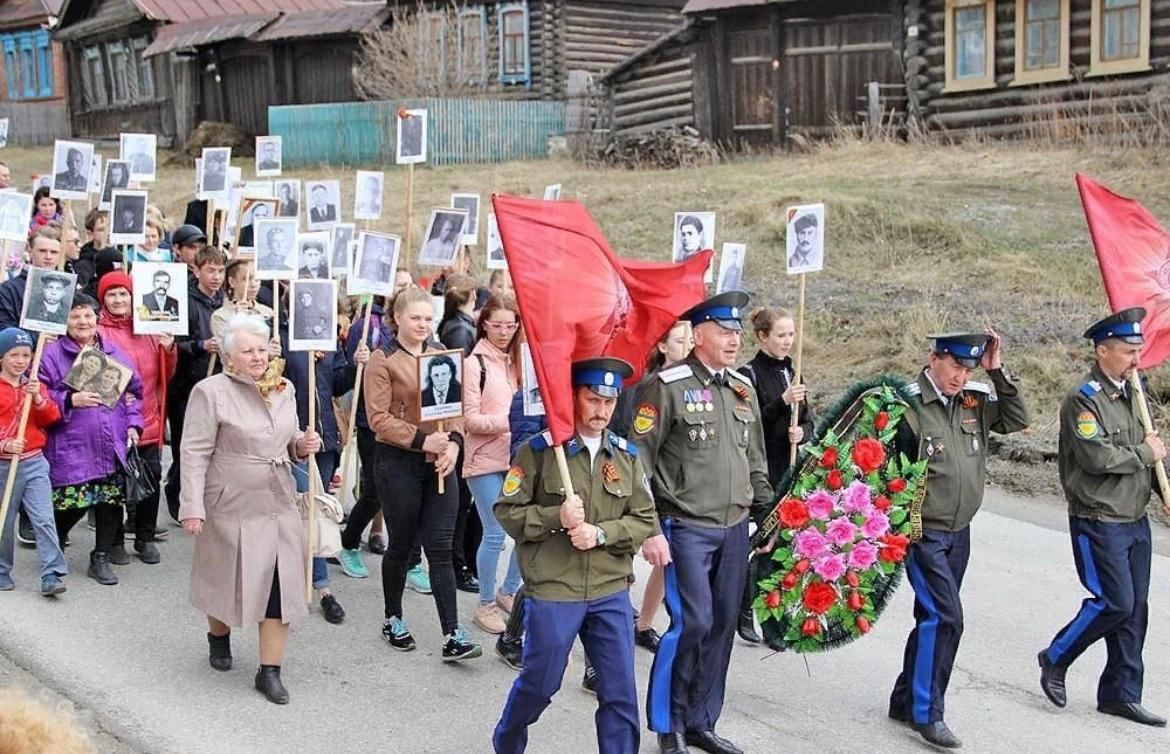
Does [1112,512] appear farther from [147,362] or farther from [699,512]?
[147,362]

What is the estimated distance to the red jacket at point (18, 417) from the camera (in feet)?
24.9

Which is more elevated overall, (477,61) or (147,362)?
(477,61)

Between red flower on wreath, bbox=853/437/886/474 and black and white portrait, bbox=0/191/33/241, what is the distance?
18.0 ft

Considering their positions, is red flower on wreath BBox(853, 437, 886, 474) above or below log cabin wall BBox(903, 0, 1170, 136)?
below

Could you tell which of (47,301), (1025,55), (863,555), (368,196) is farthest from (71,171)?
(1025,55)

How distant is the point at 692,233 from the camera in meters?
8.88

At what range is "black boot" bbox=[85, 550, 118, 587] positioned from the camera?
789cm

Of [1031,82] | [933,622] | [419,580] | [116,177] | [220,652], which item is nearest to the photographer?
[933,622]

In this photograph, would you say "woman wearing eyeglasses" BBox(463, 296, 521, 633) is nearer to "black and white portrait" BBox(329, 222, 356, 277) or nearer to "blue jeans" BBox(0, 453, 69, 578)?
"blue jeans" BBox(0, 453, 69, 578)

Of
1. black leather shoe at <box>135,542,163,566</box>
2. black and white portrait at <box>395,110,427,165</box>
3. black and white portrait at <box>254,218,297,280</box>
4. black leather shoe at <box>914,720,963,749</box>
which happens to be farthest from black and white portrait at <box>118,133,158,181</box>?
black leather shoe at <box>914,720,963,749</box>

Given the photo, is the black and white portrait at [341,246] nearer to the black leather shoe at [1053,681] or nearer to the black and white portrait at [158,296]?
the black and white portrait at [158,296]

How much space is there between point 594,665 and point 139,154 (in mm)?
8509

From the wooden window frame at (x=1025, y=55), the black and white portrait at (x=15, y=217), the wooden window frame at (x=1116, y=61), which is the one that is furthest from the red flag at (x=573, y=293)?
the wooden window frame at (x=1025, y=55)

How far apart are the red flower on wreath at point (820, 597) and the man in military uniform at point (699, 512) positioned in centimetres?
43
